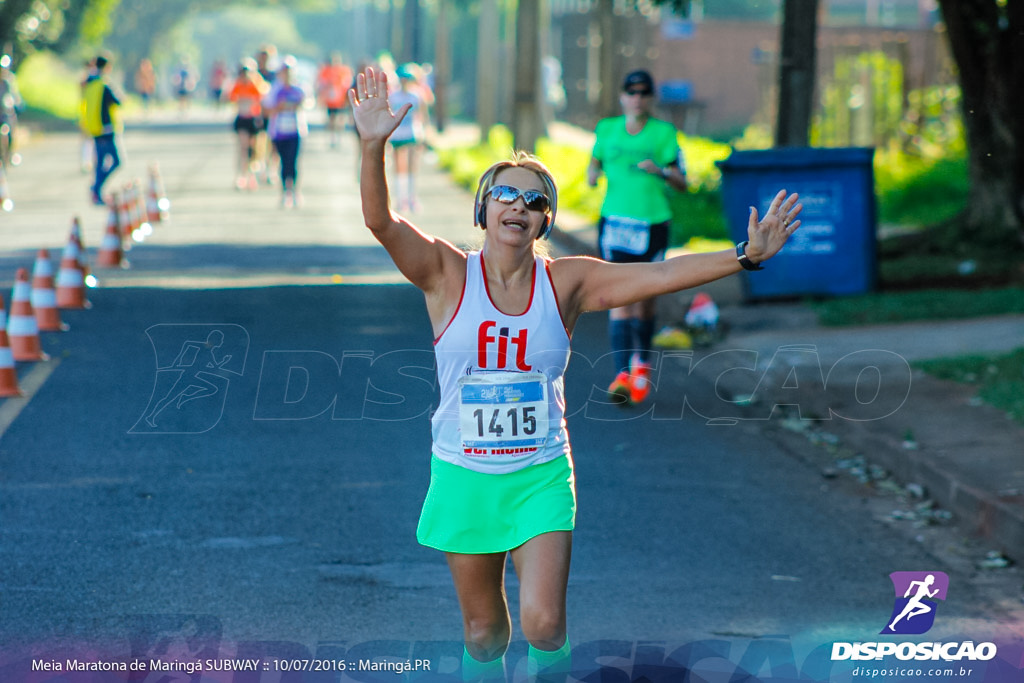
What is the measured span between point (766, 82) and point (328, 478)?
2511 cm

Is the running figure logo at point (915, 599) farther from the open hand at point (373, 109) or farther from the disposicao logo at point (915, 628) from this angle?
the open hand at point (373, 109)

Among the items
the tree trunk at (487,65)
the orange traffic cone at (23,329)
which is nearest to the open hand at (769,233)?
the orange traffic cone at (23,329)

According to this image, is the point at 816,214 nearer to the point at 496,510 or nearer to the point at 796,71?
the point at 796,71

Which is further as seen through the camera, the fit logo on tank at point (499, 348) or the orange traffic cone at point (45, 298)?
the orange traffic cone at point (45, 298)

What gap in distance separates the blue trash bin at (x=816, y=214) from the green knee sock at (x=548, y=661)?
9.13m

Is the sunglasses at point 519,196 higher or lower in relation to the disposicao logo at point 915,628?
higher

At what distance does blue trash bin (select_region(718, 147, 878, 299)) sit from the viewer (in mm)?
13203

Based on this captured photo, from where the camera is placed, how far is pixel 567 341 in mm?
4500

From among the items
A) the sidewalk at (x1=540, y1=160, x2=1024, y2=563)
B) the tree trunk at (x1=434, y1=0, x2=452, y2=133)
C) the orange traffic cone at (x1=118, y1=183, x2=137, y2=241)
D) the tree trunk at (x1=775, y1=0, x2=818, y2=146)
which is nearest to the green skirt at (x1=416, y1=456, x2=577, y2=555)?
the sidewalk at (x1=540, y1=160, x2=1024, y2=563)

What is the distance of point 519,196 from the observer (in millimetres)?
4406

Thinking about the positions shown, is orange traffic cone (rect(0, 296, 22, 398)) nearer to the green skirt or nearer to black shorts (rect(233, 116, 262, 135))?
the green skirt

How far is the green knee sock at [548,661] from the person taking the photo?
14.3ft

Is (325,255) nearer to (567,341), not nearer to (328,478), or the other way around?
(328,478)

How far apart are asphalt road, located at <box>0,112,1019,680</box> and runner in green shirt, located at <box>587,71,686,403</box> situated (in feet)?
1.20
